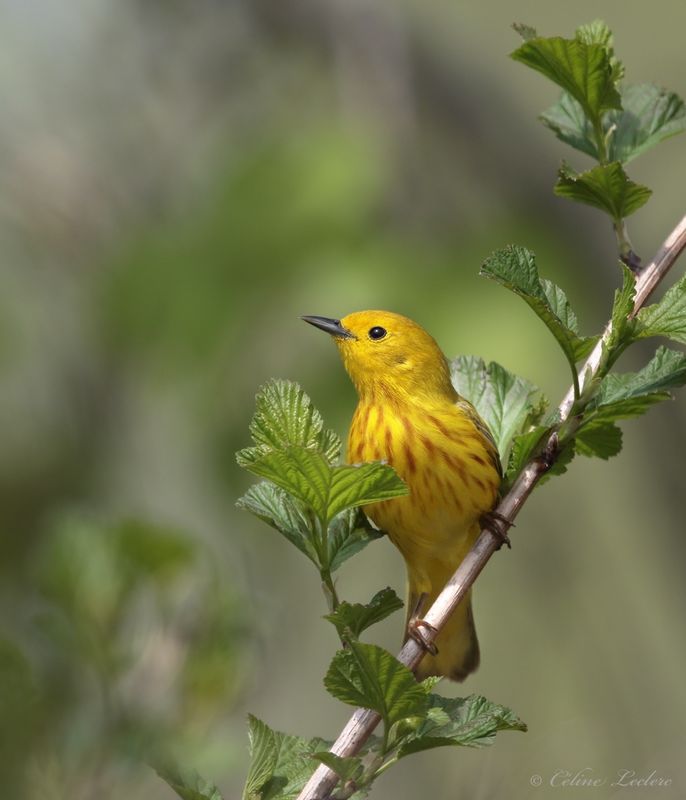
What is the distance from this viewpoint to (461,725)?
5.83 feet

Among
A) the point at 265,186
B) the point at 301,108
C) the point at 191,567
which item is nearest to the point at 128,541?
the point at 191,567

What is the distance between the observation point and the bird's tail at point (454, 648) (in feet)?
11.0

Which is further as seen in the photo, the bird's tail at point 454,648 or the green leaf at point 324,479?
the bird's tail at point 454,648

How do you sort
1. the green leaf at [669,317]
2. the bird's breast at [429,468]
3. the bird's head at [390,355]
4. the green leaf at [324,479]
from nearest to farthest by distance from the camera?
the green leaf at [324,479] < the green leaf at [669,317] < the bird's breast at [429,468] < the bird's head at [390,355]

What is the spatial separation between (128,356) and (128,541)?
1.87 m

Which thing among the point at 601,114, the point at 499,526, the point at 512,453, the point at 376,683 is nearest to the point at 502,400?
the point at 499,526

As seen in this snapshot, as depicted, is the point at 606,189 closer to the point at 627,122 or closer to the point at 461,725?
the point at 627,122

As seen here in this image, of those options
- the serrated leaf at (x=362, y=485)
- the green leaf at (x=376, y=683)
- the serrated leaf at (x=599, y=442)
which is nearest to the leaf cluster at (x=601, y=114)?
the serrated leaf at (x=599, y=442)

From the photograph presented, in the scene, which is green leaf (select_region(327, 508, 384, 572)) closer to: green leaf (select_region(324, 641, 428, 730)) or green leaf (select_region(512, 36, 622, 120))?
green leaf (select_region(324, 641, 428, 730))

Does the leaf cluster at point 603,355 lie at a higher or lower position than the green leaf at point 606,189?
lower

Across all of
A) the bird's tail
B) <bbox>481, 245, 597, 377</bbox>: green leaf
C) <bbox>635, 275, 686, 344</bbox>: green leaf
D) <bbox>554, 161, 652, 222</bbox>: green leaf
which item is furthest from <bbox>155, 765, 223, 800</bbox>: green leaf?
the bird's tail

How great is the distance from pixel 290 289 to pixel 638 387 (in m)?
2.10

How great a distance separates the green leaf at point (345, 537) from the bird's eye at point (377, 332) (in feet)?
4.46

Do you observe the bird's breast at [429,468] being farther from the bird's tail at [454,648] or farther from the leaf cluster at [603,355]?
the leaf cluster at [603,355]
